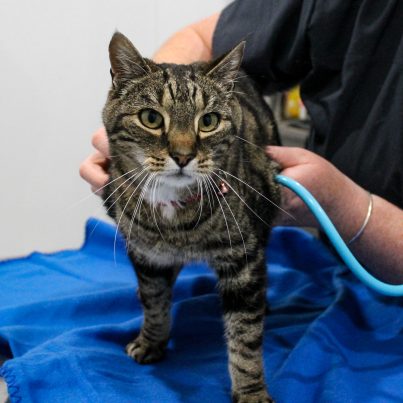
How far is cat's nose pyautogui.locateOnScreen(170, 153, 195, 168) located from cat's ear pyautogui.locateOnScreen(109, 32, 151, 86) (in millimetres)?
160

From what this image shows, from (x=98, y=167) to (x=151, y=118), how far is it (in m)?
0.29

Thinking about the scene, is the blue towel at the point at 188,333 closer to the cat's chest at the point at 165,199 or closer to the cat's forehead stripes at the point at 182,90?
the cat's chest at the point at 165,199

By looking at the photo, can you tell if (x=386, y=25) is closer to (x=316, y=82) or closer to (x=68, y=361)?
(x=316, y=82)

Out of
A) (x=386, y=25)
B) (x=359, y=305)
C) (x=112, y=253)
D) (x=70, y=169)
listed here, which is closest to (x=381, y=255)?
(x=359, y=305)

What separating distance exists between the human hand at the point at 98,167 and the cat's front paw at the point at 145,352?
297 millimetres

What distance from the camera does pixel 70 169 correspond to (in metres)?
1.80

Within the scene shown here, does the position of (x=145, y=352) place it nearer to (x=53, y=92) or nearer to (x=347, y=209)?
(x=347, y=209)

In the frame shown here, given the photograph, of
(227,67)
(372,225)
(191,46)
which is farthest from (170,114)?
(191,46)

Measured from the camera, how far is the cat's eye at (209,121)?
79 centimetres

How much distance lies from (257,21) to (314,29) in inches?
6.0

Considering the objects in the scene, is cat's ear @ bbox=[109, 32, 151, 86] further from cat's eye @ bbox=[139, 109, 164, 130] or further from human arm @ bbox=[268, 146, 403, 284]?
human arm @ bbox=[268, 146, 403, 284]

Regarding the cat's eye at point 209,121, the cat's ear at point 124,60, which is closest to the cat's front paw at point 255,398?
the cat's eye at point 209,121

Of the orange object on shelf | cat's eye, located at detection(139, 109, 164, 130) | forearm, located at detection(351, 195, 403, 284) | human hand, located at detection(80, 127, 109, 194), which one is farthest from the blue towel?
the orange object on shelf

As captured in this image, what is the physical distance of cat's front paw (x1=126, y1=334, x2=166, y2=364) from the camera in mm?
964
